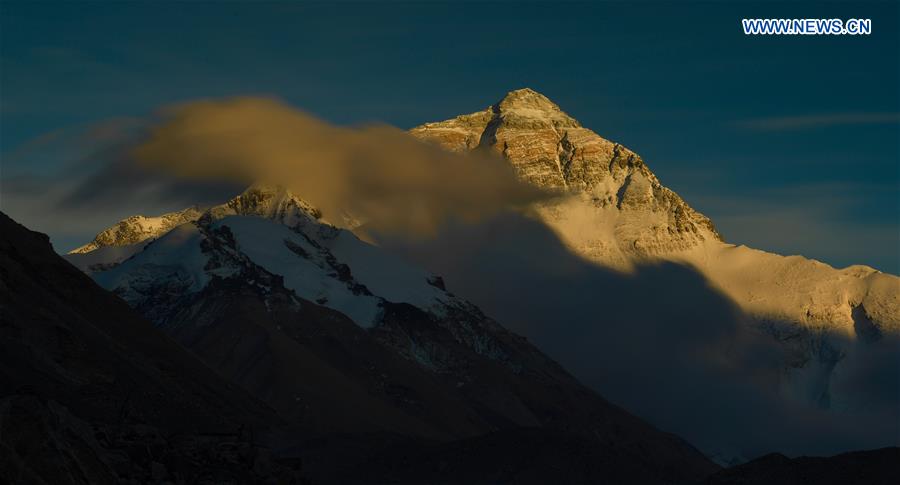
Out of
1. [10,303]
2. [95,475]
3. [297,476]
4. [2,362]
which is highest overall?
[10,303]

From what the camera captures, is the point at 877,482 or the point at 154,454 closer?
the point at 154,454

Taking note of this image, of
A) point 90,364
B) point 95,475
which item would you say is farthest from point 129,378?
point 95,475

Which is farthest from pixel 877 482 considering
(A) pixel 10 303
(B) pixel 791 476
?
(A) pixel 10 303

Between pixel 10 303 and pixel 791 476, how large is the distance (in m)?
88.2

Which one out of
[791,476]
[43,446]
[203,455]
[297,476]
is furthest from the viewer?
[791,476]

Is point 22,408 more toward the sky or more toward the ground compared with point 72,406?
more toward the ground

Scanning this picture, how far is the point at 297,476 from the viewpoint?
12312 centimetres

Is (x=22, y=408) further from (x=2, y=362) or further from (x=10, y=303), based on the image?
(x=10, y=303)

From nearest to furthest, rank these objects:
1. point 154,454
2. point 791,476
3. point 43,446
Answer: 1. point 43,446
2. point 154,454
3. point 791,476

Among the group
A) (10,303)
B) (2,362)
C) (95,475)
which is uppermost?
(10,303)

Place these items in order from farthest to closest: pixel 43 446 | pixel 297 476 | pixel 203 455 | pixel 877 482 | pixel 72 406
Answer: pixel 877 482 → pixel 72 406 → pixel 297 476 → pixel 203 455 → pixel 43 446

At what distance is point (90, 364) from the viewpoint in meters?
194

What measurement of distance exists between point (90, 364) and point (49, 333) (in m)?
5.67

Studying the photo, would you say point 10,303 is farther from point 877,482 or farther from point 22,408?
point 22,408
